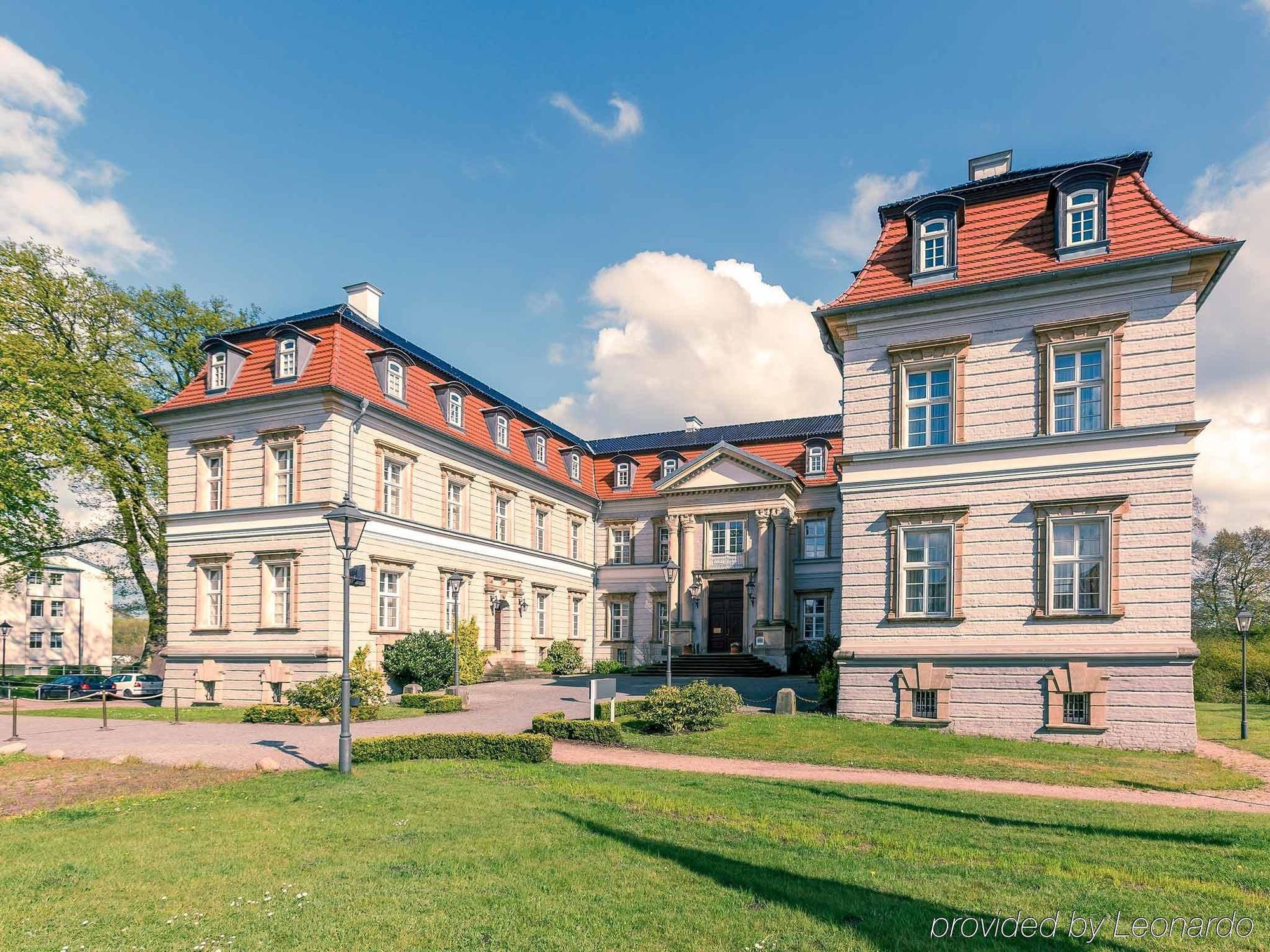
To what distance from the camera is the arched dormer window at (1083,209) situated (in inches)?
720

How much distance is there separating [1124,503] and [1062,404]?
8.46 feet

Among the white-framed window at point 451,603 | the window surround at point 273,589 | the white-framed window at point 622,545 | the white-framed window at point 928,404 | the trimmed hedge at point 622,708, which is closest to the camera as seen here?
the white-framed window at point 928,404

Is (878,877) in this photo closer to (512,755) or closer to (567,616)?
(512,755)

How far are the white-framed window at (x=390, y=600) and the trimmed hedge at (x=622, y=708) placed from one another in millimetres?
9865

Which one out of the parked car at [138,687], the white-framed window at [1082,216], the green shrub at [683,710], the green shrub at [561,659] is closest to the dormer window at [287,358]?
the parked car at [138,687]

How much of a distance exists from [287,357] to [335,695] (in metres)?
11.9

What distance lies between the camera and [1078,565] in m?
18.1

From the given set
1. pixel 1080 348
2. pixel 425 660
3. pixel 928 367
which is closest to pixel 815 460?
pixel 928 367

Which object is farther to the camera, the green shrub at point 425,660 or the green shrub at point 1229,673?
the green shrub at point 1229,673

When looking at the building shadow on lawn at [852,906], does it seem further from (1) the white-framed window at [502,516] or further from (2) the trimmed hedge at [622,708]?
(1) the white-framed window at [502,516]

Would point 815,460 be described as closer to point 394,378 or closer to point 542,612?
point 542,612

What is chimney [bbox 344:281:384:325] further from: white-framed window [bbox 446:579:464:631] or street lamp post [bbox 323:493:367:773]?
street lamp post [bbox 323:493:367:773]

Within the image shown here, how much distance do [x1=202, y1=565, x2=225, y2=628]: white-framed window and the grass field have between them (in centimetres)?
1722

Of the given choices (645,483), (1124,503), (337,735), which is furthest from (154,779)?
(645,483)
